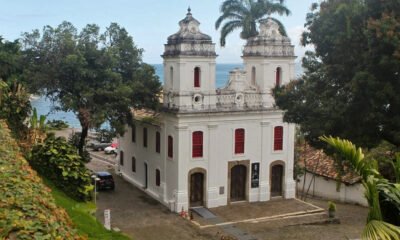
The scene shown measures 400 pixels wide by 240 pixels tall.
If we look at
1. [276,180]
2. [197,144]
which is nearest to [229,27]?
[197,144]

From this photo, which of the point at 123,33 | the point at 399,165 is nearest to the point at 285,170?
the point at 123,33

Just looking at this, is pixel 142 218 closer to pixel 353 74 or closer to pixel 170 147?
pixel 170 147

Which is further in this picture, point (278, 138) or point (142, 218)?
point (278, 138)

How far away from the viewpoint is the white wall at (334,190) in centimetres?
3080

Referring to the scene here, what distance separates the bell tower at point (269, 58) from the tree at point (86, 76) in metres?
6.33

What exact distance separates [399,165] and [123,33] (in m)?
24.2

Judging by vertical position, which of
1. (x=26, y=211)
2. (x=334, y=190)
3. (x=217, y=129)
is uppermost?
(x=26, y=211)

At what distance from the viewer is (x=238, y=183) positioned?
29.8 m

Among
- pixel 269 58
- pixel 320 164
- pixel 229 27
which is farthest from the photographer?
pixel 229 27

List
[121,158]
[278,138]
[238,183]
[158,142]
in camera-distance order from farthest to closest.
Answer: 1. [121,158]
2. [278,138]
3. [158,142]
4. [238,183]

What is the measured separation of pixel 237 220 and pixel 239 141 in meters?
5.05

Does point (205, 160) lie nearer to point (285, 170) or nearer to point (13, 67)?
point (285, 170)

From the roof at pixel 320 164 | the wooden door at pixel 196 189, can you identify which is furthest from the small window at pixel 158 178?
the roof at pixel 320 164

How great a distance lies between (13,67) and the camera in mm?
28766
